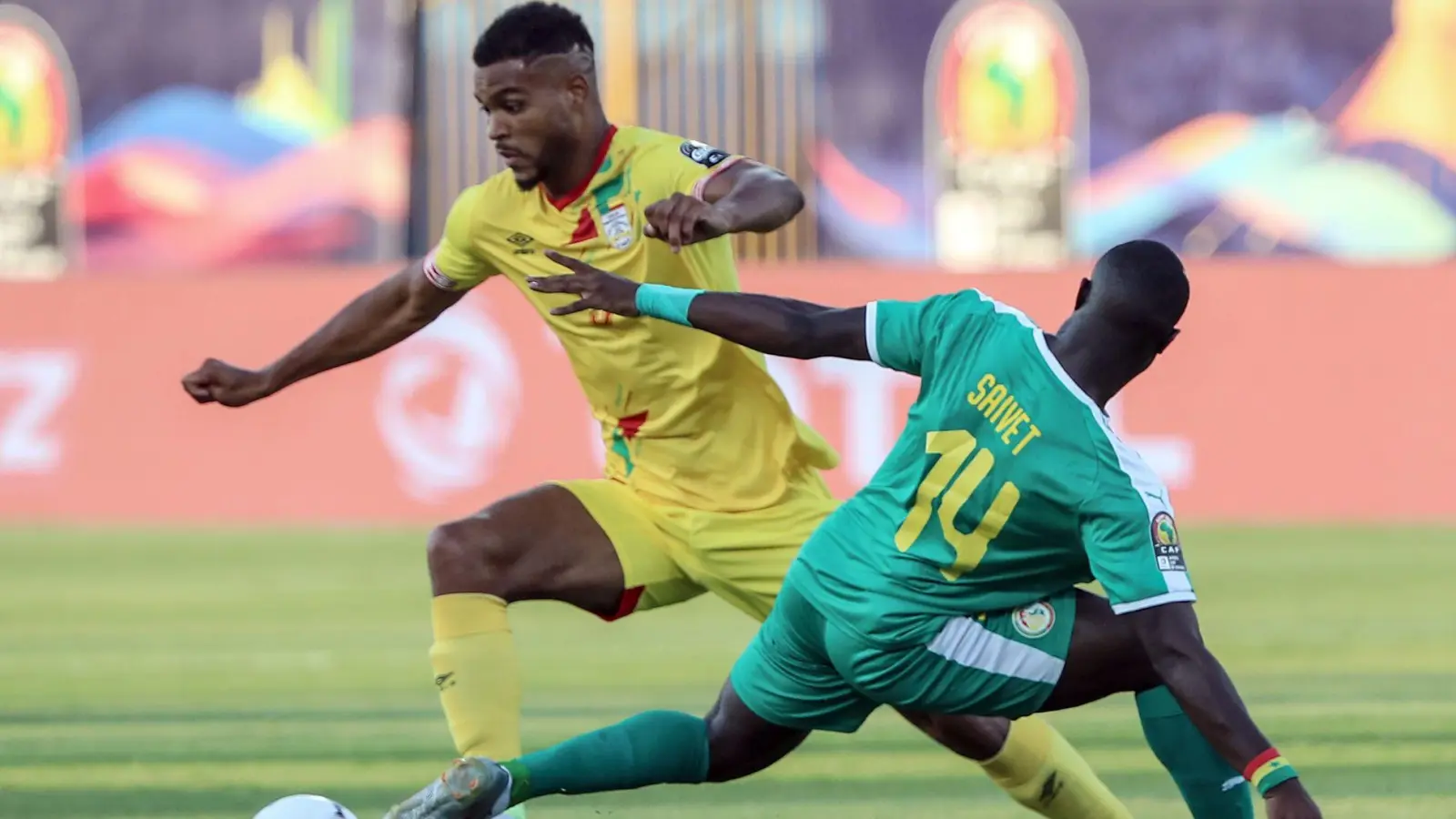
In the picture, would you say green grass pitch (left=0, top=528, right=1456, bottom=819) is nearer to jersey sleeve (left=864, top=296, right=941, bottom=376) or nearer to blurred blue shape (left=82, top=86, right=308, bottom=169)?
jersey sleeve (left=864, top=296, right=941, bottom=376)

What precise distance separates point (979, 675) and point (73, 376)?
40.0 ft

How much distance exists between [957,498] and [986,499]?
65 millimetres

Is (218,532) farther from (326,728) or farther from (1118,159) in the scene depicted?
(1118,159)

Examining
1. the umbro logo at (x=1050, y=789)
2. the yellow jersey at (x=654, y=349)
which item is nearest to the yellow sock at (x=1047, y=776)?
the umbro logo at (x=1050, y=789)

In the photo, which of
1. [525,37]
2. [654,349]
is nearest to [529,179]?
[525,37]

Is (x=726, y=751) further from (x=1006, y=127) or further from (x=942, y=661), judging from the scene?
(x=1006, y=127)

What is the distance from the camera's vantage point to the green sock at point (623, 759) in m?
5.54

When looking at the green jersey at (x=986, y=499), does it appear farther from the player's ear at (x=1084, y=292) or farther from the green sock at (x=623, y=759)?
the green sock at (x=623, y=759)

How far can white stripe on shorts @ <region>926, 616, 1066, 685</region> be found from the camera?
16.9 ft

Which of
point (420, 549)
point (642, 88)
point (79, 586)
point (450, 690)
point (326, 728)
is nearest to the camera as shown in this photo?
point (450, 690)

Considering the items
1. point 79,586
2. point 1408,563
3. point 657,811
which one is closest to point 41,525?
point 79,586

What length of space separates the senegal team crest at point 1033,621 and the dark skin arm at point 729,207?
106 cm

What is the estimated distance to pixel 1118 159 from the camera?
2214cm

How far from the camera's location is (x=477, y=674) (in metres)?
5.91
